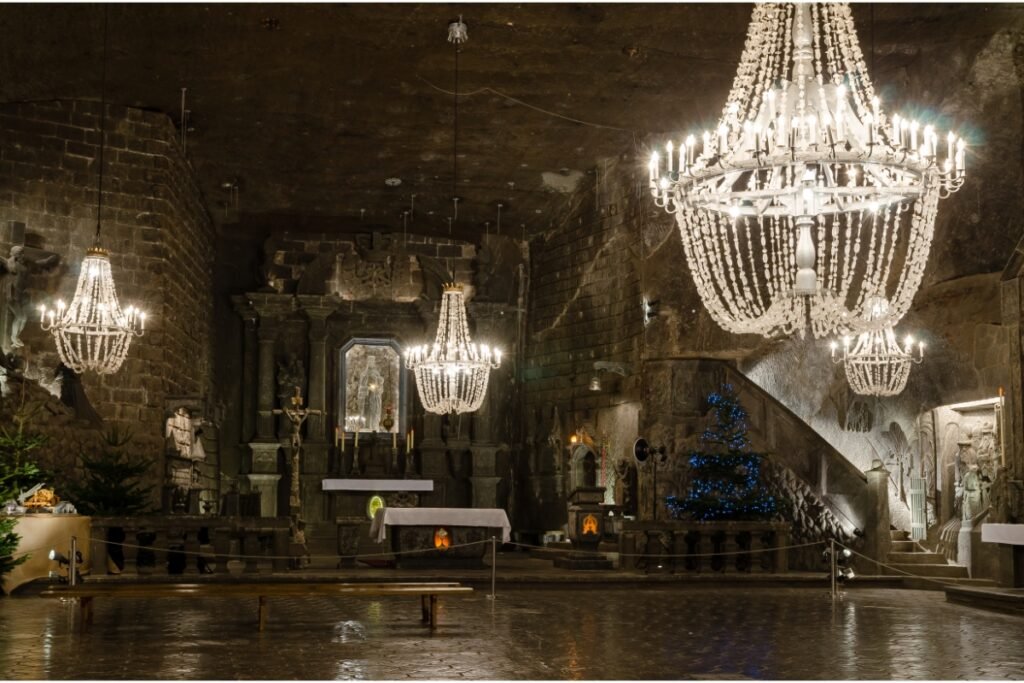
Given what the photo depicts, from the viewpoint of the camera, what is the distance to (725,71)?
47.5ft

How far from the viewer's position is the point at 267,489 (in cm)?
2077

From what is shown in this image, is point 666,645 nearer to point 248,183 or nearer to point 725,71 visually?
point 725,71

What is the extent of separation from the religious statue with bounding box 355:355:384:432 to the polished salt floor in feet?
34.8

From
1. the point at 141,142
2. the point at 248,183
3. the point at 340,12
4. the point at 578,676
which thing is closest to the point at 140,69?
the point at 141,142

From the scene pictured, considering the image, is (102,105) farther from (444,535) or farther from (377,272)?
(377,272)

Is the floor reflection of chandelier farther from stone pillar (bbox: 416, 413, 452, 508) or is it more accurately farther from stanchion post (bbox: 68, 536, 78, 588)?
stone pillar (bbox: 416, 413, 452, 508)

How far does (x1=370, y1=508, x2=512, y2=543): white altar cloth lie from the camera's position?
13.9m

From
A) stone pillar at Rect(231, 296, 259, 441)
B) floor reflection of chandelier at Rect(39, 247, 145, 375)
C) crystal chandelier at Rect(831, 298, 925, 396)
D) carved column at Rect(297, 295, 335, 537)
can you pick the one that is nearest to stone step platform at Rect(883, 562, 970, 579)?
crystal chandelier at Rect(831, 298, 925, 396)

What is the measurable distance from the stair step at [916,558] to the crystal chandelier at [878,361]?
2073mm

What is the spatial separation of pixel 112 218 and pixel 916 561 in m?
11.1

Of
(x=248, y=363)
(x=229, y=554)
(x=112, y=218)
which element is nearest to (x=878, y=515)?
(x=229, y=554)

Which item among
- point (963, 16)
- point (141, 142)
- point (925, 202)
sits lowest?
point (925, 202)

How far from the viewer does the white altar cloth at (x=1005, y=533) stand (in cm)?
1151

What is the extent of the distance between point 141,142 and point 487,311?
8.50 m
